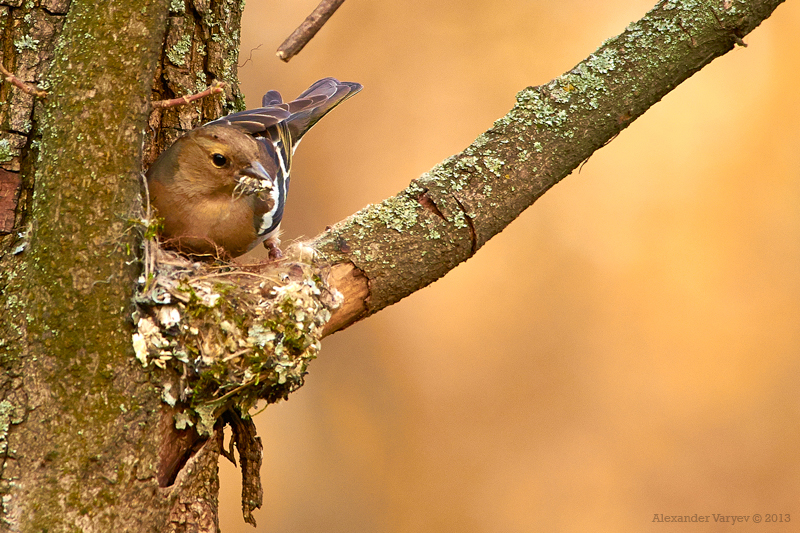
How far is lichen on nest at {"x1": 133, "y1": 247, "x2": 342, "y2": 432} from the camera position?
1961mm

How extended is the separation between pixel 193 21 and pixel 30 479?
1578 millimetres

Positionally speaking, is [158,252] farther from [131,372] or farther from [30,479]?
[30,479]

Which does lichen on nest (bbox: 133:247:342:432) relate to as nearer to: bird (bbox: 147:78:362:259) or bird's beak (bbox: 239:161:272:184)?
bird (bbox: 147:78:362:259)

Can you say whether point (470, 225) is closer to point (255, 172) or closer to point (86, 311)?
point (255, 172)

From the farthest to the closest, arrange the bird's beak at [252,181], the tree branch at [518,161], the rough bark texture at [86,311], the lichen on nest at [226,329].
Result: 1. the bird's beak at [252,181]
2. the tree branch at [518,161]
3. the lichen on nest at [226,329]
4. the rough bark texture at [86,311]

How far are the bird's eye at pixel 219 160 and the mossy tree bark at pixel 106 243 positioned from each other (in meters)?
0.59

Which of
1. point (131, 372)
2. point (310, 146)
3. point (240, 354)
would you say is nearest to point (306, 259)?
point (240, 354)

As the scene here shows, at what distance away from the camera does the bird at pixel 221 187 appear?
8.43 ft

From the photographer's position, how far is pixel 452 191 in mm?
2383

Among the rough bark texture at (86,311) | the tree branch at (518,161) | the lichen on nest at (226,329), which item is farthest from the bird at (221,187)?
the rough bark texture at (86,311)

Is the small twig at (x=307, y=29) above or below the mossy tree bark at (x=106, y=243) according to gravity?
above

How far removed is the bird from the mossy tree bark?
0.50 metres

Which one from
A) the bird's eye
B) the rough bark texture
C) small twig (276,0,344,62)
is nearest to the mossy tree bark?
the rough bark texture

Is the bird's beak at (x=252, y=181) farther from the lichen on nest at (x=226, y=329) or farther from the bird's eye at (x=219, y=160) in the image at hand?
the lichen on nest at (x=226, y=329)
